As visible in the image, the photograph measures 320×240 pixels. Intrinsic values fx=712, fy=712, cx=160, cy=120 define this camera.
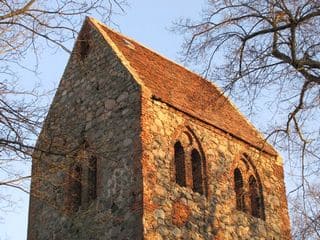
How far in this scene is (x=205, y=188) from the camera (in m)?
16.6

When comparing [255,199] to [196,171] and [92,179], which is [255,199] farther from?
[92,179]

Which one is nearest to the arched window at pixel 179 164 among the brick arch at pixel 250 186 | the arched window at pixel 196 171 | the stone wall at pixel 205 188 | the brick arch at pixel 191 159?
the brick arch at pixel 191 159

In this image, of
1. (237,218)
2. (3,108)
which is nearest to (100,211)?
(237,218)

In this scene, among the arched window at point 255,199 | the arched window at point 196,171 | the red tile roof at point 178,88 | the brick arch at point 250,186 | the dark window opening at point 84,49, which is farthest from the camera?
the dark window opening at point 84,49

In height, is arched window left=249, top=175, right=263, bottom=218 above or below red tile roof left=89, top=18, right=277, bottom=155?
below

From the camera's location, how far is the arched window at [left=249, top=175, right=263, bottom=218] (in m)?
17.9

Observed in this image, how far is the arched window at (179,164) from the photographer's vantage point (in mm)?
16216

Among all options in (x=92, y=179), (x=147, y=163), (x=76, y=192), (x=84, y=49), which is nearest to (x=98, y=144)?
(x=92, y=179)

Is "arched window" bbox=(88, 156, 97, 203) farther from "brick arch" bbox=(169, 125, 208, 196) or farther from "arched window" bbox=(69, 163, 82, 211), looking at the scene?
"brick arch" bbox=(169, 125, 208, 196)

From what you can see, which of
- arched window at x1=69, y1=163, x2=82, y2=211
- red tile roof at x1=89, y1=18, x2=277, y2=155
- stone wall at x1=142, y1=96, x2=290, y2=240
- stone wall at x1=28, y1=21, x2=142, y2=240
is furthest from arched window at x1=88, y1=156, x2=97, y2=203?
red tile roof at x1=89, y1=18, x2=277, y2=155

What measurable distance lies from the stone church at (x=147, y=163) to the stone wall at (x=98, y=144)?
0.09ft

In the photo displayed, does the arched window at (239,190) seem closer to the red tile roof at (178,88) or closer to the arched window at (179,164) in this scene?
the red tile roof at (178,88)

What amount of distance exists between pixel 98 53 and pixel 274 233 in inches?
249

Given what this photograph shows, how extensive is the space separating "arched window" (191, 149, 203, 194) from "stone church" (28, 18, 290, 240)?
0.09 ft
